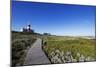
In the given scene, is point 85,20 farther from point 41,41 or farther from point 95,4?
point 41,41

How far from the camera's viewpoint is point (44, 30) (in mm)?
2711

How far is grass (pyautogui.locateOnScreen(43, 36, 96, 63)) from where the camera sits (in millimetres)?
2730

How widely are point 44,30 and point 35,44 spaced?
0.23 meters

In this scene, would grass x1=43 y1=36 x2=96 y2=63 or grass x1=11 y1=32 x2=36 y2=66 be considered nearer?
grass x1=11 y1=32 x2=36 y2=66

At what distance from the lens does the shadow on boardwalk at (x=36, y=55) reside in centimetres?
263

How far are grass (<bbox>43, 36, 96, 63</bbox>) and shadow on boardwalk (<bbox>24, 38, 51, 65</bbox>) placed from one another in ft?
0.25

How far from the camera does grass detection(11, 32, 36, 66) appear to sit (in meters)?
2.55

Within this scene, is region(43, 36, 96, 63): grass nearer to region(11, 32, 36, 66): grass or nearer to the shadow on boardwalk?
the shadow on boardwalk

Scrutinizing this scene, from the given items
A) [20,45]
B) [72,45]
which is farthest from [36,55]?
[72,45]

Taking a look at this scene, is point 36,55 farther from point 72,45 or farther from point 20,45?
point 72,45

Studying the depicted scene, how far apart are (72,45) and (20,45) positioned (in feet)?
2.45

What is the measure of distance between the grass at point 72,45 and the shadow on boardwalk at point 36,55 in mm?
76

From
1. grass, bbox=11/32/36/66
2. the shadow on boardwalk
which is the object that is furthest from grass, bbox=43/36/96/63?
grass, bbox=11/32/36/66
